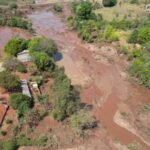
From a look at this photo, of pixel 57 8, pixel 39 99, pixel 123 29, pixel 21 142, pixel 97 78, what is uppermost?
pixel 57 8

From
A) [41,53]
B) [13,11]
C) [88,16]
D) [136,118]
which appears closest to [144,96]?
Result: [136,118]

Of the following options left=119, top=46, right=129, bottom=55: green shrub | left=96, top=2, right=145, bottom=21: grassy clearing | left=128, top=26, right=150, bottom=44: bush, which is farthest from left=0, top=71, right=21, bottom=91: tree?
left=96, top=2, right=145, bottom=21: grassy clearing

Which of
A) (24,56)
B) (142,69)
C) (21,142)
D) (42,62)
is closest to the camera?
(21,142)

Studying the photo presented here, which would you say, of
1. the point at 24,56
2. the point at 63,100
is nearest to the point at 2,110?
the point at 63,100

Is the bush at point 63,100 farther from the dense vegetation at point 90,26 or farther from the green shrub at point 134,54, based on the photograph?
the dense vegetation at point 90,26

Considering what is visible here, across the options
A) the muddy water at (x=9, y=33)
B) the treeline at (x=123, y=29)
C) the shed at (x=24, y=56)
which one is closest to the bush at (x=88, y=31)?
the treeline at (x=123, y=29)

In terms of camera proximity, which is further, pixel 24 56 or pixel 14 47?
pixel 14 47

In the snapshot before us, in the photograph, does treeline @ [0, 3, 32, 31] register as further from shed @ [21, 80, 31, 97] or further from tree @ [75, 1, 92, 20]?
shed @ [21, 80, 31, 97]

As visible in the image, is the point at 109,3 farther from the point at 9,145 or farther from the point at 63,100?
the point at 9,145
